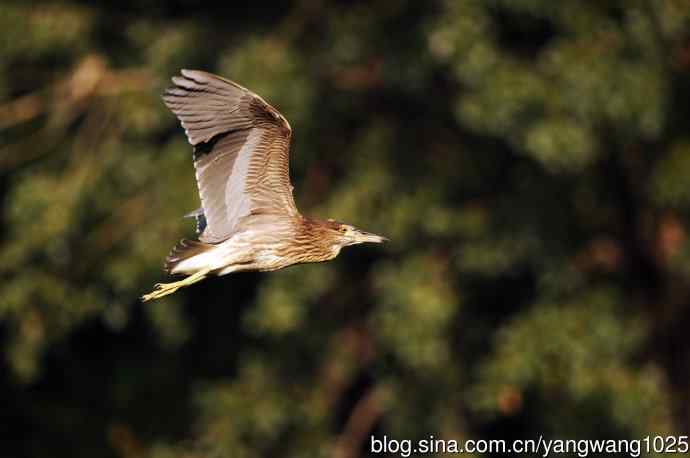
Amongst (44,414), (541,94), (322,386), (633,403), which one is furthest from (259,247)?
(44,414)

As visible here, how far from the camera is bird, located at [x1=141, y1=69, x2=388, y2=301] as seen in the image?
17.0 feet

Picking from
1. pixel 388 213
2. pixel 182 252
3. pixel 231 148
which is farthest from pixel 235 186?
pixel 388 213

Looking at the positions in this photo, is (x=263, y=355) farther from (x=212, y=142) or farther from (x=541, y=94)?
(x=212, y=142)

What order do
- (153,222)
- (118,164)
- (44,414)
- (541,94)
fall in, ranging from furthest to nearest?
(44,414), (118,164), (153,222), (541,94)

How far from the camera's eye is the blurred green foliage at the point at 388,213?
847 centimetres

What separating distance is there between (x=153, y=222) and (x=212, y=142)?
382cm

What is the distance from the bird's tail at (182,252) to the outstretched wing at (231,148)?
0.12 m

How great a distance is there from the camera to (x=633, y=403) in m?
8.70

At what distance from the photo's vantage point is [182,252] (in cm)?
516

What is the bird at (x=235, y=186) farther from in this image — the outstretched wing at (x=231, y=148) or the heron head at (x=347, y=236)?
the heron head at (x=347, y=236)

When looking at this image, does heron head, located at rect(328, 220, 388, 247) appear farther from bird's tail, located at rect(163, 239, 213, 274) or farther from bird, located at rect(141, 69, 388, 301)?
bird's tail, located at rect(163, 239, 213, 274)

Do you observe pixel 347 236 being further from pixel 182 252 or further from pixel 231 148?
pixel 182 252

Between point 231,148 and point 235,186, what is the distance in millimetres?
154

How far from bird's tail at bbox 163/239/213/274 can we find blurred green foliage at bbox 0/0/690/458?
3376 mm
